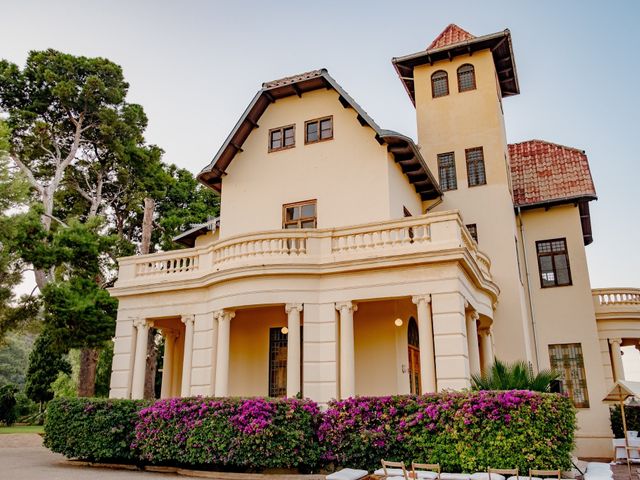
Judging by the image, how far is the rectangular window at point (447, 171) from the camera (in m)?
21.0

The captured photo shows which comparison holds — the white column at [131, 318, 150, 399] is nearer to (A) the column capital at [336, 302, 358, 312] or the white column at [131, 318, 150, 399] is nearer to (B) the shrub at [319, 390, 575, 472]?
(A) the column capital at [336, 302, 358, 312]

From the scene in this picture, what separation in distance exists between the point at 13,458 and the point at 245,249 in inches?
358

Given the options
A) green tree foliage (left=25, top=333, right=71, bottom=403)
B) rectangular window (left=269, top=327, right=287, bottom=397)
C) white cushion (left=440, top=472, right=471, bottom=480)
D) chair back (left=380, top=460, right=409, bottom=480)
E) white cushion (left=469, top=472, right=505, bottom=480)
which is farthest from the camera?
green tree foliage (left=25, top=333, right=71, bottom=403)

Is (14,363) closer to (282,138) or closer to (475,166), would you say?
(282,138)

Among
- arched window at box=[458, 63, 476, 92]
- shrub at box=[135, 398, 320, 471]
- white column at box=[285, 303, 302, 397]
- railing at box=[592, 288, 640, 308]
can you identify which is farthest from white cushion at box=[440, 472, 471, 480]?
arched window at box=[458, 63, 476, 92]

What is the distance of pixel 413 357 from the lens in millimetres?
16016

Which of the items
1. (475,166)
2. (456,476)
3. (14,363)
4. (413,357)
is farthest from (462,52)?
(14,363)

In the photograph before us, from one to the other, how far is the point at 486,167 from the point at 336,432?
12508mm

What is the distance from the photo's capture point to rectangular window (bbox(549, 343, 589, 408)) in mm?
19734

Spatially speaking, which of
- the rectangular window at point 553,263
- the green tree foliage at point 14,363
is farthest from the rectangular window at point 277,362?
the green tree foliage at point 14,363

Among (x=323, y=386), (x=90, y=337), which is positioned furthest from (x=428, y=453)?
(x=90, y=337)

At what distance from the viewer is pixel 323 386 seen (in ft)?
43.5

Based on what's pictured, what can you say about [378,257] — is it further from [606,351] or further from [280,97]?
[606,351]

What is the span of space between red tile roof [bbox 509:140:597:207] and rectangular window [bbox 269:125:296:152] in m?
9.67
